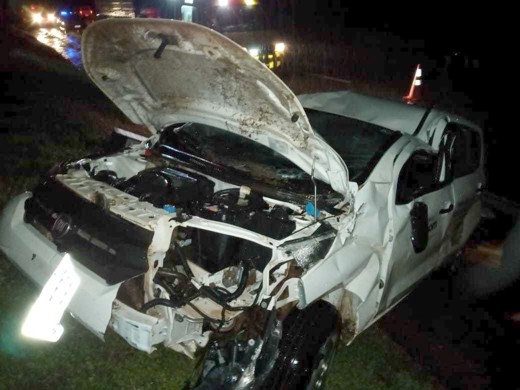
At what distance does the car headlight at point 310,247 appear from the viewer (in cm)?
268

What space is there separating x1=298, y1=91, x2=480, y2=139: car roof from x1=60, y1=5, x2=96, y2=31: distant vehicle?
20812 millimetres

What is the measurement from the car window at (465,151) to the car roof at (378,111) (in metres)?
0.15

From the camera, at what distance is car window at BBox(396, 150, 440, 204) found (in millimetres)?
3469

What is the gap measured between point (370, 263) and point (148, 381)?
1.66m

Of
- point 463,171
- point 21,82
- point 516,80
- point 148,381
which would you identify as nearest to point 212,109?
point 148,381

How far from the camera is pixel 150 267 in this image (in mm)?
2609

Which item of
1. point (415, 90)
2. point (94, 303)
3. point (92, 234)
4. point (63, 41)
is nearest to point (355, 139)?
point (92, 234)

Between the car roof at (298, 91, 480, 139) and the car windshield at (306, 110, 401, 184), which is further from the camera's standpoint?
the car roof at (298, 91, 480, 139)

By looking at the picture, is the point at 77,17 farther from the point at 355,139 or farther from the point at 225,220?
the point at 225,220

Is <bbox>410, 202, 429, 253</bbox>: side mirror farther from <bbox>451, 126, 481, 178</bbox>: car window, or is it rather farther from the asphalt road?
the asphalt road

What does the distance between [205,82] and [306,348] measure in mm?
1863

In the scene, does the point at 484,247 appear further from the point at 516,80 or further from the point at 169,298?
the point at 516,80

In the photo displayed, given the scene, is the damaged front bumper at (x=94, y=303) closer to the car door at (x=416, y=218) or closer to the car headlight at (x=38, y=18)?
the car door at (x=416, y=218)

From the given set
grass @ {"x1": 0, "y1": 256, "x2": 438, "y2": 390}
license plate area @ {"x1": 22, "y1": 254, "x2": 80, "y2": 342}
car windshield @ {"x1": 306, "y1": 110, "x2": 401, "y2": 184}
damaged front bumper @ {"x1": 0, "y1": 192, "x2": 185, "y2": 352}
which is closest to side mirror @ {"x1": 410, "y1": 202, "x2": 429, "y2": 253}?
car windshield @ {"x1": 306, "y1": 110, "x2": 401, "y2": 184}
